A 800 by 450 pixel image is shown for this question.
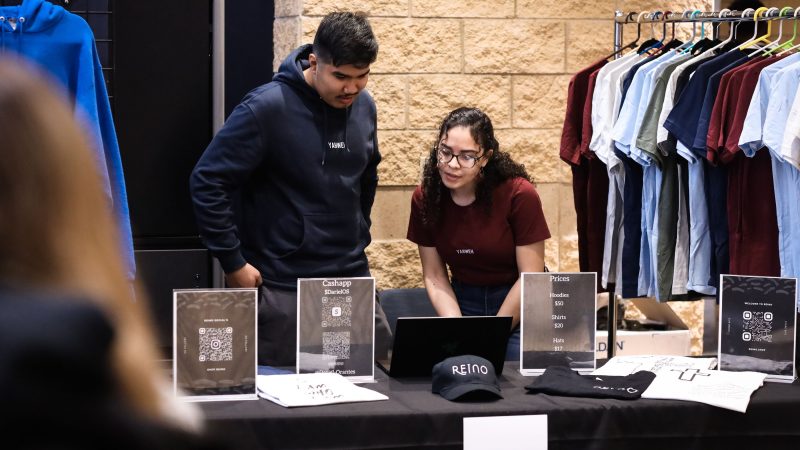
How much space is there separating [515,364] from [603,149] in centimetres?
114

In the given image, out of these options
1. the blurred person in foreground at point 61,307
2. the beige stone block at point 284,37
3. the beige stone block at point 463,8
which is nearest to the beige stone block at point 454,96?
the beige stone block at point 463,8

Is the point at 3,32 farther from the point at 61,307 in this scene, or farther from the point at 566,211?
the point at 61,307

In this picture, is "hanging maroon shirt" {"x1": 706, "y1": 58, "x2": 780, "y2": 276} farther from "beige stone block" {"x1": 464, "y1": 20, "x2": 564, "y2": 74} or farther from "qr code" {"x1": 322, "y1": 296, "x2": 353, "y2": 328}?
"qr code" {"x1": 322, "y1": 296, "x2": 353, "y2": 328}

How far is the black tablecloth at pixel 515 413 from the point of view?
249 cm

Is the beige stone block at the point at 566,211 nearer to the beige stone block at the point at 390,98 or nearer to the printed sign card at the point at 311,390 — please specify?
the beige stone block at the point at 390,98

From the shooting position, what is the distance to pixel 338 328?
279 cm

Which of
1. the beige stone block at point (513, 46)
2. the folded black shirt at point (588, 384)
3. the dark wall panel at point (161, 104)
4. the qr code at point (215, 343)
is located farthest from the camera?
the beige stone block at point (513, 46)

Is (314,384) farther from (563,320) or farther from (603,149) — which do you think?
(603,149)

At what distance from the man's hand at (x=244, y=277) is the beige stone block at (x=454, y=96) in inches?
51.2

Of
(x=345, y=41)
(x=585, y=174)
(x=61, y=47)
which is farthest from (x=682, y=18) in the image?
(x=61, y=47)

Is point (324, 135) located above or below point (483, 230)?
above

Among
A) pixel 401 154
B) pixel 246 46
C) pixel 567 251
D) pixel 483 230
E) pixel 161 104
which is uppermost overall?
pixel 246 46

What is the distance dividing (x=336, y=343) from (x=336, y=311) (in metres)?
0.08

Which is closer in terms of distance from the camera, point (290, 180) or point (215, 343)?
point (215, 343)
